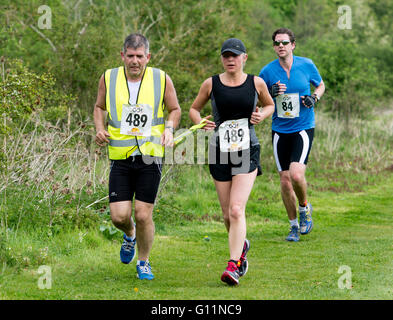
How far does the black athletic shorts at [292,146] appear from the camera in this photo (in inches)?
377

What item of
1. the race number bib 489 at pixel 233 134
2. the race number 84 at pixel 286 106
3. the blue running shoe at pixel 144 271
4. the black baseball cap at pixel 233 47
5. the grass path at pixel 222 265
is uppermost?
the black baseball cap at pixel 233 47

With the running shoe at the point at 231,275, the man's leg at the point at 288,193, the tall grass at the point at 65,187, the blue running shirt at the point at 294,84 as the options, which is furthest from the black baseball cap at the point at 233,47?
the man's leg at the point at 288,193

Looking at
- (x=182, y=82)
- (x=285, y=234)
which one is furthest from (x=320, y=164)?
(x=285, y=234)

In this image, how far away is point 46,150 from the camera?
9469 mm

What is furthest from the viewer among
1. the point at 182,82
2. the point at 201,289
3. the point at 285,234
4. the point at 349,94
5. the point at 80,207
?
the point at 349,94

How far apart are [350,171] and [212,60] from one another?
4.16 meters

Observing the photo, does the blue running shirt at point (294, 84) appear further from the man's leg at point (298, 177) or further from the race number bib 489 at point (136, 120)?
the race number bib 489 at point (136, 120)

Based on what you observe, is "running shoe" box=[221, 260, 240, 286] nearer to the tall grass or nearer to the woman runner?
the woman runner

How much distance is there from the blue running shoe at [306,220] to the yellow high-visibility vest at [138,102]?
352cm

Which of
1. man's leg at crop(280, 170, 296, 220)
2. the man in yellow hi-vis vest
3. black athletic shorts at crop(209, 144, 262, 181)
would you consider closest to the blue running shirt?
man's leg at crop(280, 170, 296, 220)

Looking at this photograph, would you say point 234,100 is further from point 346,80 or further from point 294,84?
point 346,80
